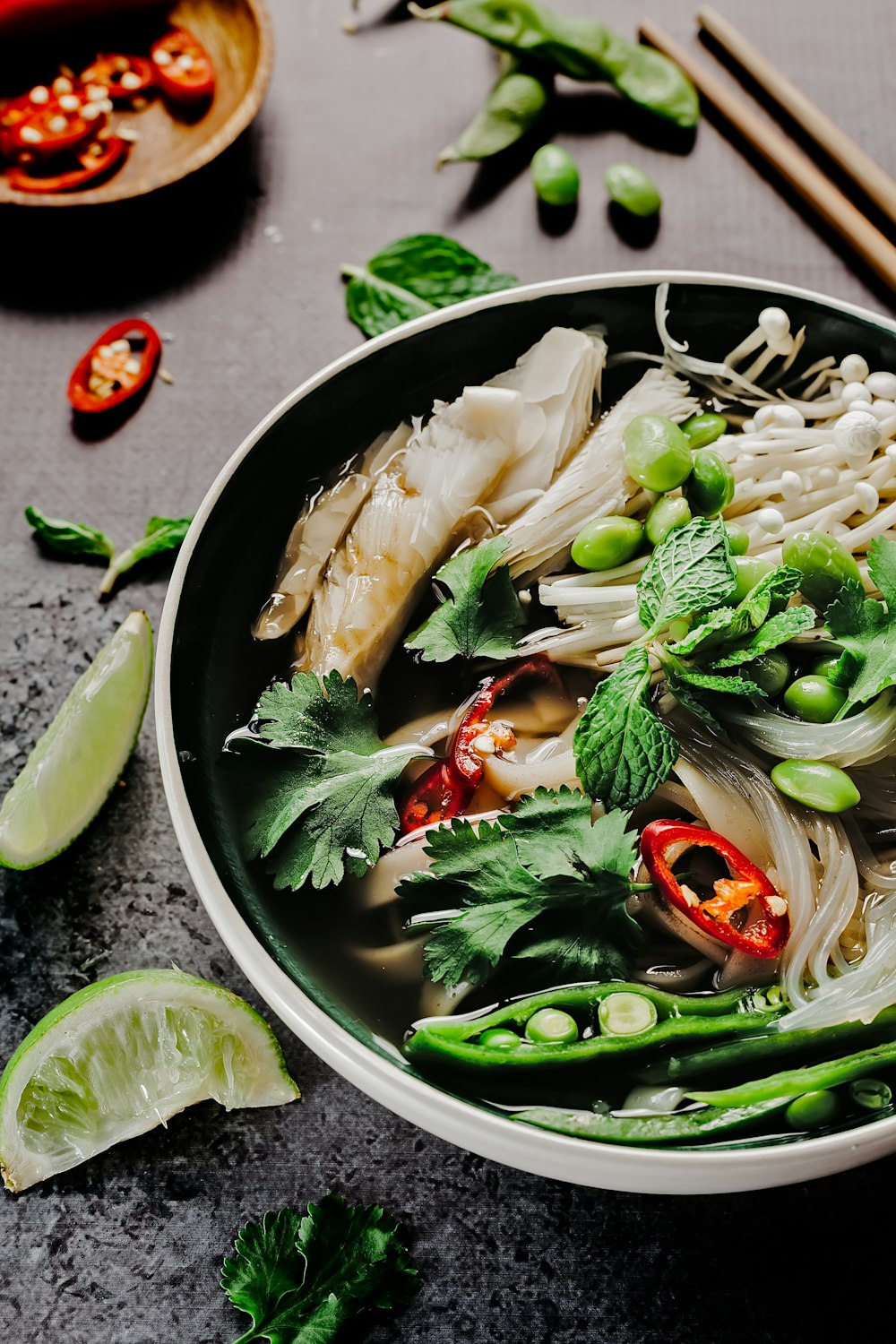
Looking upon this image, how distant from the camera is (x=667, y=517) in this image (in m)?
1.98

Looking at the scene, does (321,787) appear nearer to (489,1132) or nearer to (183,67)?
(489,1132)

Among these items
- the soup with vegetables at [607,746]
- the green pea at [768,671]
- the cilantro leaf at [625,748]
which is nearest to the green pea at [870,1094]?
the soup with vegetables at [607,746]

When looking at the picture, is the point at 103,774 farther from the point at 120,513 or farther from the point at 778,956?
the point at 778,956

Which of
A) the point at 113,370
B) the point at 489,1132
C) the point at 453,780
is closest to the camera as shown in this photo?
the point at 489,1132

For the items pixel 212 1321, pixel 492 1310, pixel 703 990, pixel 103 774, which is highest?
pixel 703 990

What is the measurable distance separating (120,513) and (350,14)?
1.58 m

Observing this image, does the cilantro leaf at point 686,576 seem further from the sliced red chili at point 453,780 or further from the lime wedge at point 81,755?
the lime wedge at point 81,755

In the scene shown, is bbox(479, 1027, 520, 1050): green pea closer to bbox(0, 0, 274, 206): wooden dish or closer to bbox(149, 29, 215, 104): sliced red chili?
bbox(0, 0, 274, 206): wooden dish

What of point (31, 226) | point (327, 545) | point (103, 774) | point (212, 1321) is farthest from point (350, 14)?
point (212, 1321)

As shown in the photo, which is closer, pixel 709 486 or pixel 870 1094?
pixel 870 1094

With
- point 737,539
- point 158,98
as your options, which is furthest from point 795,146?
point 158,98

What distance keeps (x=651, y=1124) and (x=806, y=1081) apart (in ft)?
0.74

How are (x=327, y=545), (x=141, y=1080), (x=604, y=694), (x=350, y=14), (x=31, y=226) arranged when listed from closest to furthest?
(x=604, y=694), (x=141, y=1080), (x=327, y=545), (x=31, y=226), (x=350, y=14)

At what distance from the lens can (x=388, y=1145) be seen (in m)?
1.94
